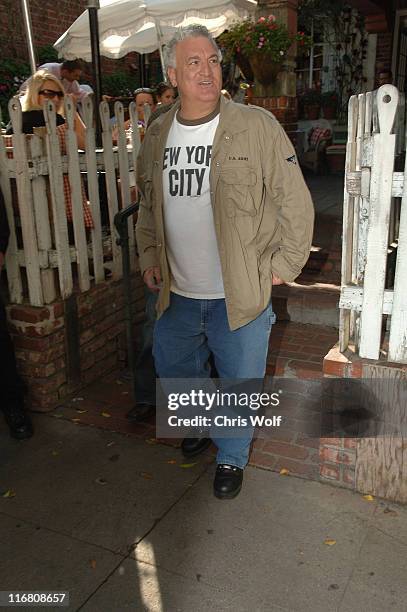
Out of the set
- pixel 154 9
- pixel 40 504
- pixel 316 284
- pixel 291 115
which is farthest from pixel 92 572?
pixel 154 9

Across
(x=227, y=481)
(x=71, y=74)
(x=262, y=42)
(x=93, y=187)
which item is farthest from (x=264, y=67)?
(x=227, y=481)

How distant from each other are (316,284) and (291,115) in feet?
11.3

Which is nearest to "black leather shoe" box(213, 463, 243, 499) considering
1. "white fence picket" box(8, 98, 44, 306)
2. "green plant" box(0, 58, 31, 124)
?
"white fence picket" box(8, 98, 44, 306)

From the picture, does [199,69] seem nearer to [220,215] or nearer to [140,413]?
[220,215]

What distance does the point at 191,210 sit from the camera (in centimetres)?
249

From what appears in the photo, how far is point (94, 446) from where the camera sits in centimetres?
320

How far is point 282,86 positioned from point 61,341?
16.2 feet

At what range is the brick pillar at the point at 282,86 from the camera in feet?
22.7

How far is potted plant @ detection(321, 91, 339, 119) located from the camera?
39.4 ft

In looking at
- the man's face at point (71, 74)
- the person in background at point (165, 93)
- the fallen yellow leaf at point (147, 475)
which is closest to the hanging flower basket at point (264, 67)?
the person in background at point (165, 93)

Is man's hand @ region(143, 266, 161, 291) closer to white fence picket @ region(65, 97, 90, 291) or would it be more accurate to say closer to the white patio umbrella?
white fence picket @ region(65, 97, 90, 291)

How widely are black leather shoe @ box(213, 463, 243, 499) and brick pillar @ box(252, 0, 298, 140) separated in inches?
214

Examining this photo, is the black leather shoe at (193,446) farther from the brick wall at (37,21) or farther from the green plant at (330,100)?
the green plant at (330,100)

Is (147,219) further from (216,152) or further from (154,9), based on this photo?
(154,9)
